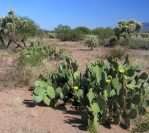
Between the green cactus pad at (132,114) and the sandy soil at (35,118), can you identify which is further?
the green cactus pad at (132,114)

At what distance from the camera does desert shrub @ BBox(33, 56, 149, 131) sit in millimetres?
8125

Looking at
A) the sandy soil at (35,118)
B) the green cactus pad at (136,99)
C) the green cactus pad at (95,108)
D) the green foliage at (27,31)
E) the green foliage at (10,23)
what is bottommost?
the sandy soil at (35,118)

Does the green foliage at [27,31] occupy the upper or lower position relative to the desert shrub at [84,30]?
upper

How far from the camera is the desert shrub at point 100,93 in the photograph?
8125mm

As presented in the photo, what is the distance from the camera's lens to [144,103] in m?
8.41

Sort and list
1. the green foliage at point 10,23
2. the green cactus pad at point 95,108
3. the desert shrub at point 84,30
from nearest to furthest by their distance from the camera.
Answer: the green cactus pad at point 95,108, the green foliage at point 10,23, the desert shrub at point 84,30

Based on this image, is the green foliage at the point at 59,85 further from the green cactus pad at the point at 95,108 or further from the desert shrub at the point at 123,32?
the desert shrub at the point at 123,32

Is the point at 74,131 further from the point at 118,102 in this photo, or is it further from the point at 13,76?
the point at 13,76

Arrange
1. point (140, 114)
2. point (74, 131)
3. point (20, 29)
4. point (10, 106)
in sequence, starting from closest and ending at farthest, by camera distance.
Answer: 1. point (74, 131)
2. point (140, 114)
3. point (10, 106)
4. point (20, 29)

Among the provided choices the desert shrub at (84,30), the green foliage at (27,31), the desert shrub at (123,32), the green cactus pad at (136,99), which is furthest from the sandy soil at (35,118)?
the desert shrub at (84,30)

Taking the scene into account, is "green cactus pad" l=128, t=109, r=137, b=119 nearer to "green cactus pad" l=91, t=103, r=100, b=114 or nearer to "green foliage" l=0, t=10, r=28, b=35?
"green cactus pad" l=91, t=103, r=100, b=114

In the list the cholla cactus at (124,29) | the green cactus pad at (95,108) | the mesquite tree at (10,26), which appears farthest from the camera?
the cholla cactus at (124,29)

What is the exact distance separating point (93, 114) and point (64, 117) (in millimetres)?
793

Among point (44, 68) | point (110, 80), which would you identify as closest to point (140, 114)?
point (110, 80)
